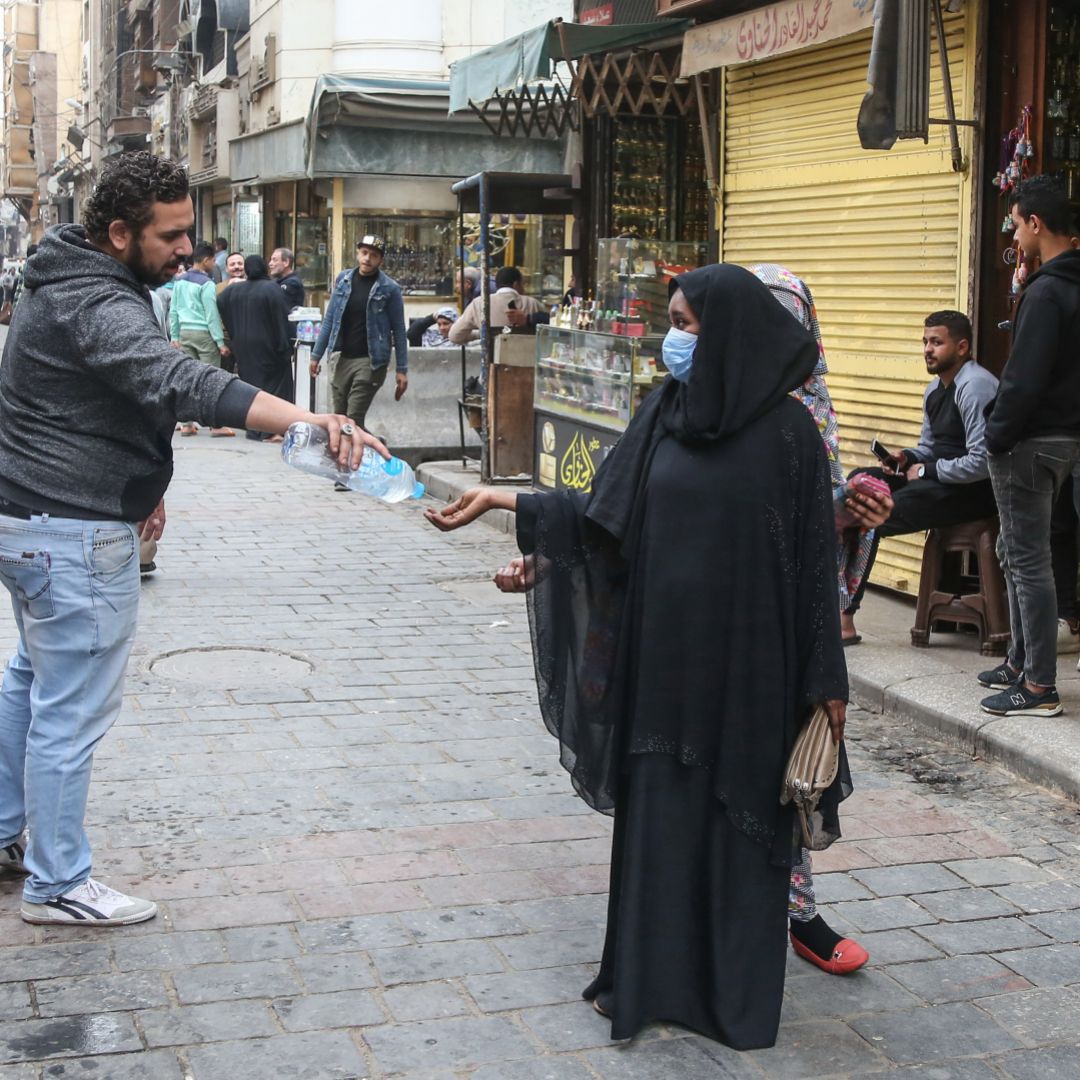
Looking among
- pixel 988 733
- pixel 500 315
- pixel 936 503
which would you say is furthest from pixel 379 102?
pixel 988 733

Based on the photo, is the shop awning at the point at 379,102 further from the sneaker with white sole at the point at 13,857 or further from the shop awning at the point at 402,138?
the sneaker with white sole at the point at 13,857

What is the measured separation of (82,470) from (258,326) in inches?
521

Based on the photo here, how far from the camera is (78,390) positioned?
3984 millimetres

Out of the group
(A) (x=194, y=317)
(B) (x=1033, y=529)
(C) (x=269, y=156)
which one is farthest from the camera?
(C) (x=269, y=156)

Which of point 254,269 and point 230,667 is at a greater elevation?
point 254,269

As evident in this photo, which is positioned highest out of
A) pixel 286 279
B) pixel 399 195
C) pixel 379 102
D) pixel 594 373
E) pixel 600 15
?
pixel 379 102

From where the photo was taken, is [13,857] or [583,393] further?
[583,393]

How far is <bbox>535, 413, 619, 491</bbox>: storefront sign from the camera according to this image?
34.2 feet

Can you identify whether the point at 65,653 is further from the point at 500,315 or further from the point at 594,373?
the point at 500,315

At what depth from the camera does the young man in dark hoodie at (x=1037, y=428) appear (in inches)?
237

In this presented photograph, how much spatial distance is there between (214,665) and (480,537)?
418cm

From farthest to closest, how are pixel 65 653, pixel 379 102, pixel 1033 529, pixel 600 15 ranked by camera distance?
pixel 379 102 < pixel 600 15 < pixel 1033 529 < pixel 65 653

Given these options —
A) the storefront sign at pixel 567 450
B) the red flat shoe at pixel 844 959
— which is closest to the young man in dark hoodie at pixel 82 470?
the red flat shoe at pixel 844 959

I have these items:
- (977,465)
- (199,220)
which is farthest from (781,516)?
(199,220)
